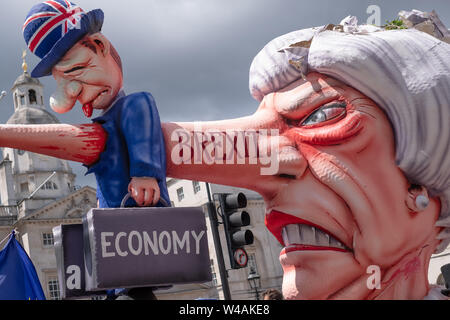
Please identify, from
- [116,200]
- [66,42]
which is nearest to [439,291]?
[116,200]

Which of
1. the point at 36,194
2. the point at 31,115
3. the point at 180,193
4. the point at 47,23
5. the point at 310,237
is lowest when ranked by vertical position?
the point at 310,237

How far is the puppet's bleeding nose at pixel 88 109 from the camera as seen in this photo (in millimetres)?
2336

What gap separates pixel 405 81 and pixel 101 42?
3.61 ft

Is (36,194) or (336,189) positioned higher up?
(36,194)

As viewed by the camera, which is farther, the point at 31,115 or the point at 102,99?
the point at 31,115

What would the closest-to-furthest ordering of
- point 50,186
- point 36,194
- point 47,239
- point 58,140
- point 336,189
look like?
point 58,140 < point 336,189 < point 47,239 < point 36,194 < point 50,186

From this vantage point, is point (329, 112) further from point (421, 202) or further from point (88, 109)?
point (88, 109)

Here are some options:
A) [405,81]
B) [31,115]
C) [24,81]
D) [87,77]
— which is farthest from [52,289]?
[405,81]

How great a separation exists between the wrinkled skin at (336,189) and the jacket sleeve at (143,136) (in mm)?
70

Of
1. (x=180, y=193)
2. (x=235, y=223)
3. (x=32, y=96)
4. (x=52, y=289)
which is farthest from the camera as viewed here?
(x=32, y=96)

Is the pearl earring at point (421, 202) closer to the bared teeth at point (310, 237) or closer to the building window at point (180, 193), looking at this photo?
the bared teeth at point (310, 237)

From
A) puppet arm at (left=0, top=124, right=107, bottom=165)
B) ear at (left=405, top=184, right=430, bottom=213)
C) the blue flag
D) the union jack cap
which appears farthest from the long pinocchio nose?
the blue flag

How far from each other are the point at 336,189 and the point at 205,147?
493 mm

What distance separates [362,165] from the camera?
2352 mm
